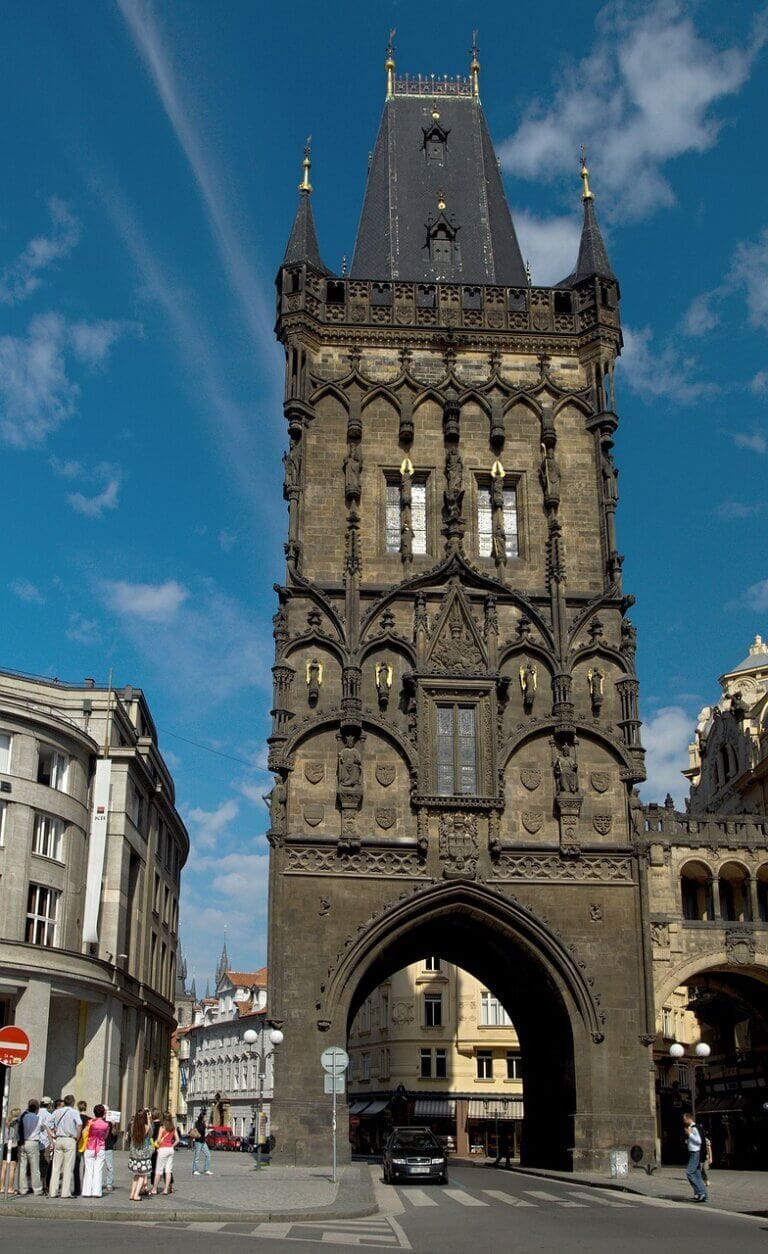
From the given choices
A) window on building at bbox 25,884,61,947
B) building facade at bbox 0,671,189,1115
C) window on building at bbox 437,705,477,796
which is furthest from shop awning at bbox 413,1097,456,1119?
window on building at bbox 437,705,477,796

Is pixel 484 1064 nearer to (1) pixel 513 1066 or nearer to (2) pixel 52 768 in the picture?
(1) pixel 513 1066

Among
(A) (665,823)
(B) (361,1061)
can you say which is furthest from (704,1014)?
(B) (361,1061)

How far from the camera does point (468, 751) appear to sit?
111 ft

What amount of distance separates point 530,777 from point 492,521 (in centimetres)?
762

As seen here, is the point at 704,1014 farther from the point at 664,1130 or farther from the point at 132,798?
the point at 132,798

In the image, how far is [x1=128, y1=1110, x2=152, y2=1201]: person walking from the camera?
20109 mm

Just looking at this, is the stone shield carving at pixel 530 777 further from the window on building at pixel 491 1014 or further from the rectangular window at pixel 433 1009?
the rectangular window at pixel 433 1009

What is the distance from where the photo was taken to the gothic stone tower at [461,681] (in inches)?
1254

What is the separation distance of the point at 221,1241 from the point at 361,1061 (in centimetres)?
4814

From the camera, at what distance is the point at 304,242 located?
39.4 meters

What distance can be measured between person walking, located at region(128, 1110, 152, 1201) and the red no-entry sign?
3.15m

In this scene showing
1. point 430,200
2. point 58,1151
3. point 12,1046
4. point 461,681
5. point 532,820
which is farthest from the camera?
point 430,200

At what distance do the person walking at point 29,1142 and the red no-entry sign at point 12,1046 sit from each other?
2.32 meters

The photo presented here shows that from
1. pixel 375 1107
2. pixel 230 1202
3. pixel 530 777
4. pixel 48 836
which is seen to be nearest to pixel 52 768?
pixel 48 836
